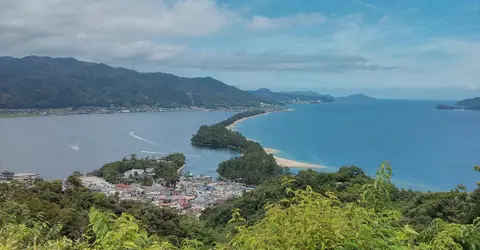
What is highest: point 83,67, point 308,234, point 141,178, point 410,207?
point 83,67

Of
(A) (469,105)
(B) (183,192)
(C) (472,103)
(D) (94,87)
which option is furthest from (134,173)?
(A) (469,105)

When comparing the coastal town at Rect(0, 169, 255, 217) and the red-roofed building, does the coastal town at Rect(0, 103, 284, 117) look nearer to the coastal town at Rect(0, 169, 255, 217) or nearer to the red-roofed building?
the coastal town at Rect(0, 169, 255, 217)

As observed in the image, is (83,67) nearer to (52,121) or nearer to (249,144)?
(52,121)

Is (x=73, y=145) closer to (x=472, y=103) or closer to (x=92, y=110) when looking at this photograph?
(x=92, y=110)

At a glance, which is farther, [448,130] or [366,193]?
[448,130]

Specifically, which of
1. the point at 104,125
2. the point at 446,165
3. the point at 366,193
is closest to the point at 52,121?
the point at 104,125

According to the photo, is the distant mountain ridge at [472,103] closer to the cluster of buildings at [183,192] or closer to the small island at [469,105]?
the small island at [469,105]
